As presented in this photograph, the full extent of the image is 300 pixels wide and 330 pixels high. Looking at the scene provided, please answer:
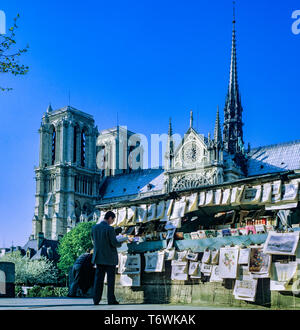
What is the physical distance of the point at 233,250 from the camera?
959 centimetres

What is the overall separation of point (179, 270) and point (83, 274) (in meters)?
2.34

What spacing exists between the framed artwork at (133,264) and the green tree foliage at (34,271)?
4669cm

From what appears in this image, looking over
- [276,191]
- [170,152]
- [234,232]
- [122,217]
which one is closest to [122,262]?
[122,217]

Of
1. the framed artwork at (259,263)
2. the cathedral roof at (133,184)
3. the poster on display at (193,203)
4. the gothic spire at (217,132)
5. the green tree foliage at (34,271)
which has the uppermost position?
the gothic spire at (217,132)

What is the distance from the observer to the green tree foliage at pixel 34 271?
56156 mm

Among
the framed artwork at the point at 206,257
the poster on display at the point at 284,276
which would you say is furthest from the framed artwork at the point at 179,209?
the poster on display at the point at 284,276

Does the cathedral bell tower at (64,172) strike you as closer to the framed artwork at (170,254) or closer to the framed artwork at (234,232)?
the framed artwork at (170,254)

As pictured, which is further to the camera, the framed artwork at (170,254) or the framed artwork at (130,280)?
the framed artwork at (130,280)

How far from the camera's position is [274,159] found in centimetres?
5812

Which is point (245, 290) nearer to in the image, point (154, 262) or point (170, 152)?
point (154, 262)

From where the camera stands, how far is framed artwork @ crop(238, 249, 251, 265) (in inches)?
364

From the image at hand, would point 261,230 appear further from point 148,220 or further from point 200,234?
point 148,220
